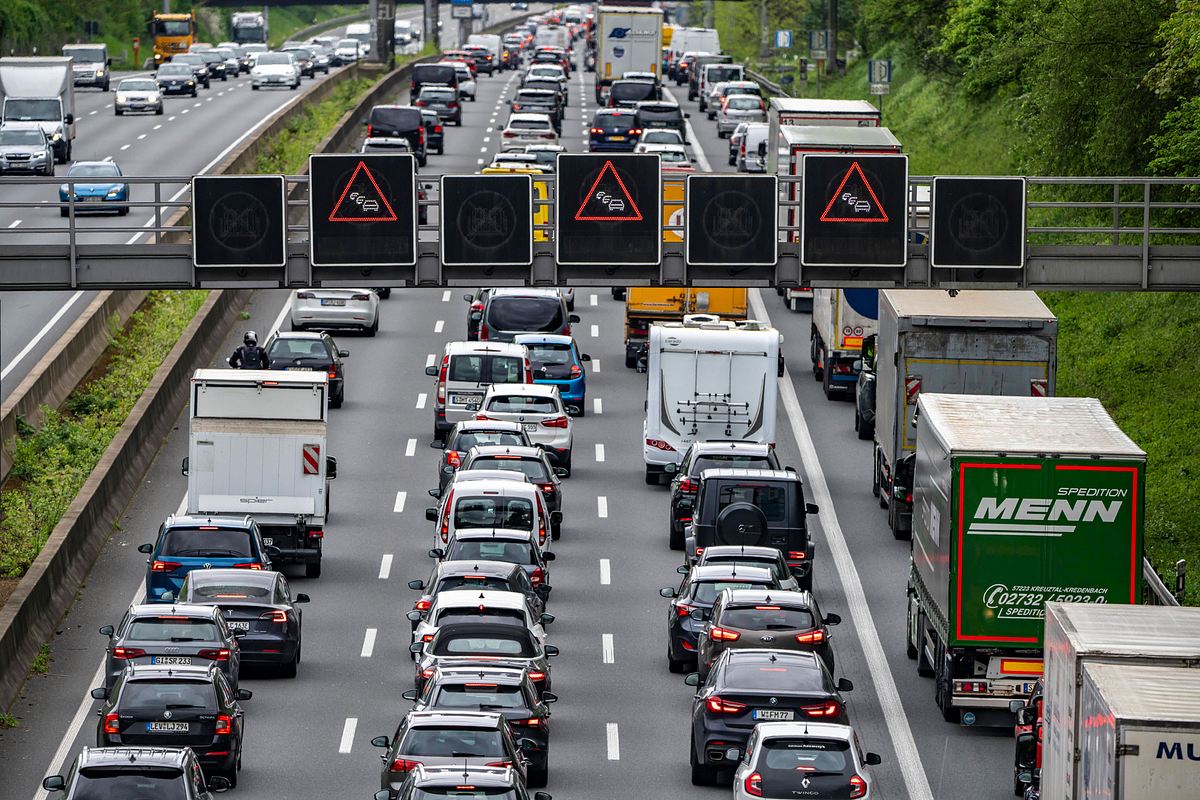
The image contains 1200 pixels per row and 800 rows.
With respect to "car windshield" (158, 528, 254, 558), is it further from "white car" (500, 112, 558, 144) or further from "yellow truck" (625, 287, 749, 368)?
"white car" (500, 112, 558, 144)

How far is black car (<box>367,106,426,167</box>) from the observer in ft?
243

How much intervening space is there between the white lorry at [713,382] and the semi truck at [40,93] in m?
40.1

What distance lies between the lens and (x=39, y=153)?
6838 cm

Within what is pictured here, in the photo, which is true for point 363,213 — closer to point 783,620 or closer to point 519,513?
point 519,513

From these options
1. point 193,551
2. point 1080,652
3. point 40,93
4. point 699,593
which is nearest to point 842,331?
point 699,593

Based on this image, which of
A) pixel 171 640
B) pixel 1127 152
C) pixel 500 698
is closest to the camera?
pixel 500 698

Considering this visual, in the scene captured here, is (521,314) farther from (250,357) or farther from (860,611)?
(860,611)

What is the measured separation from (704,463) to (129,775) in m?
16.2

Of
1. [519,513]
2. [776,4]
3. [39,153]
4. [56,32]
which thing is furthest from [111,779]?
[776,4]

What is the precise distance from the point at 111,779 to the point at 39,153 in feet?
167

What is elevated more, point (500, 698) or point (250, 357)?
point (250, 357)

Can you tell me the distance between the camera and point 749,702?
2408 centimetres

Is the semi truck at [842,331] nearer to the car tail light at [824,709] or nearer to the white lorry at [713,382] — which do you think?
the white lorry at [713,382]

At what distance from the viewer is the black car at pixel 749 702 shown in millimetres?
24016
